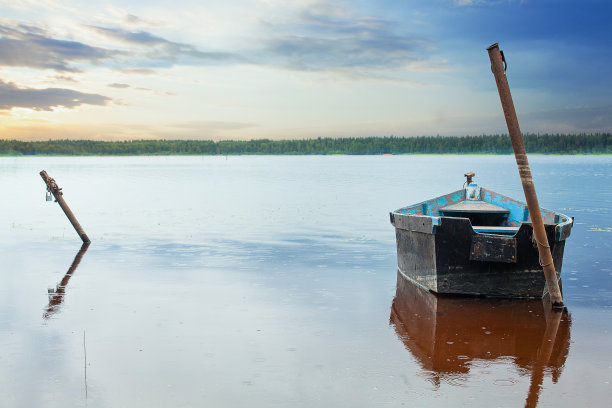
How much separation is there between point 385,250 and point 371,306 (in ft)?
24.2

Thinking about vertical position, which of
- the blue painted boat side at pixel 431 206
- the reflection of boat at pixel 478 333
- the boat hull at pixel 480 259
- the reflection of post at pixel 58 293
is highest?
the blue painted boat side at pixel 431 206

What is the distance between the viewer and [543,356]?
28.5 ft

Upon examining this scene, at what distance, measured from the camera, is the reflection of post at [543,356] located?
710 cm

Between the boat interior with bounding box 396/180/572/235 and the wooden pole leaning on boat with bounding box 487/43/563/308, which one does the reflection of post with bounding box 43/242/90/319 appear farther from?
the wooden pole leaning on boat with bounding box 487/43/563/308

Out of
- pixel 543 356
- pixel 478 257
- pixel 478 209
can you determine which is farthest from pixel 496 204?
pixel 543 356

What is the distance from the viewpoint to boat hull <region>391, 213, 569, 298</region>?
11453 millimetres

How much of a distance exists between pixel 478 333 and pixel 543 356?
1272 millimetres

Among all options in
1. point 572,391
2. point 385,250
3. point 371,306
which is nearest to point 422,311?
point 371,306

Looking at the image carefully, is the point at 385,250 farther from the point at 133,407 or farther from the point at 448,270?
the point at 133,407

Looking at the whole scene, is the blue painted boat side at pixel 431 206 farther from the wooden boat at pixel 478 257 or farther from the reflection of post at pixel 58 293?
the reflection of post at pixel 58 293

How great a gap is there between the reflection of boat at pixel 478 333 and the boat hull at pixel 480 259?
27cm

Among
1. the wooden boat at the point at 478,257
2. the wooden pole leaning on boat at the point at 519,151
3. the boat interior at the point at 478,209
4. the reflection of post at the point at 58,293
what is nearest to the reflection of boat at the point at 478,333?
the wooden boat at the point at 478,257

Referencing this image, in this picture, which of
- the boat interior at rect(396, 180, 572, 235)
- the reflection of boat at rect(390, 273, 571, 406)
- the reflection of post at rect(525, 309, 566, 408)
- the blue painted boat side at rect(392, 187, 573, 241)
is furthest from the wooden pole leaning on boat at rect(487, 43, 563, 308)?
the boat interior at rect(396, 180, 572, 235)

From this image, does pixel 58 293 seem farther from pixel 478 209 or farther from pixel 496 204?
pixel 496 204
